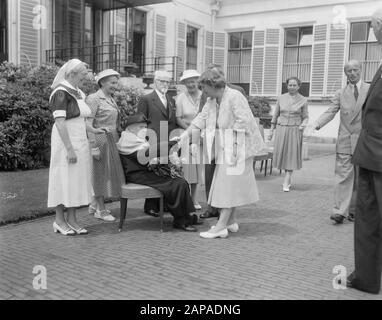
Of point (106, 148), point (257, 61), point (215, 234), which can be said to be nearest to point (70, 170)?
point (106, 148)

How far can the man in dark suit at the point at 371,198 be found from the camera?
371cm

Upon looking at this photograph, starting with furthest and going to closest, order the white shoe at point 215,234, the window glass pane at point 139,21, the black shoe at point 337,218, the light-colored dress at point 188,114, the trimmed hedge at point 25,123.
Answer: the window glass pane at point 139,21, the trimmed hedge at point 25,123, the light-colored dress at point 188,114, the black shoe at point 337,218, the white shoe at point 215,234

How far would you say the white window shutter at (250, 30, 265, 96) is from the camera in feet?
72.5

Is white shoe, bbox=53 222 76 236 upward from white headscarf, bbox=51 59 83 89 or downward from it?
downward

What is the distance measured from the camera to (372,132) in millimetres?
3770

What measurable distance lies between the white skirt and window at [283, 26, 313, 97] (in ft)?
57.3

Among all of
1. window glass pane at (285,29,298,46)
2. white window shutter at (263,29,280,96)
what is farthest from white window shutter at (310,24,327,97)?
white window shutter at (263,29,280,96)

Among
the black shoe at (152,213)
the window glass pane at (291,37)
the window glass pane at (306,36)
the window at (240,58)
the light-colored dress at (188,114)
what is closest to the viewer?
the black shoe at (152,213)

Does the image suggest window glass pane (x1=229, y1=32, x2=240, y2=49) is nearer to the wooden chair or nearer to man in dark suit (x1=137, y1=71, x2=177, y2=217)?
man in dark suit (x1=137, y1=71, x2=177, y2=217)

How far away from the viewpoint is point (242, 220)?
20.1 ft

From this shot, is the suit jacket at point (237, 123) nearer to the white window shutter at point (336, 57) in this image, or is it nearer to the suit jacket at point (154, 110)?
the suit jacket at point (154, 110)

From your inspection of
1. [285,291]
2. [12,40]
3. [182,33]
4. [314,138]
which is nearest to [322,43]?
[314,138]

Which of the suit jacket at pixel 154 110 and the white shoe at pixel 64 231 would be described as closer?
the white shoe at pixel 64 231

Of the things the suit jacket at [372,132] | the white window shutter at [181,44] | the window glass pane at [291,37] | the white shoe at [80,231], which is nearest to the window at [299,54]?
the window glass pane at [291,37]
